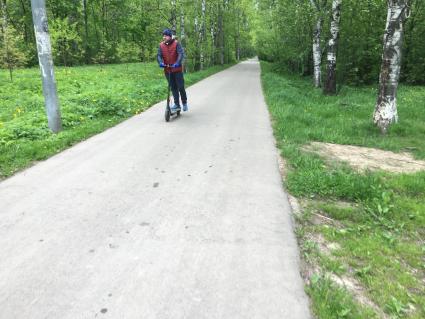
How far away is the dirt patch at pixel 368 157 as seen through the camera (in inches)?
243

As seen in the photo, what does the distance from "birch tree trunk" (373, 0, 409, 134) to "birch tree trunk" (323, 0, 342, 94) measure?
5522mm

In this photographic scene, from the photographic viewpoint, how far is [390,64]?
8258 millimetres

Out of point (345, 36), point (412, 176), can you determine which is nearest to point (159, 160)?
point (412, 176)

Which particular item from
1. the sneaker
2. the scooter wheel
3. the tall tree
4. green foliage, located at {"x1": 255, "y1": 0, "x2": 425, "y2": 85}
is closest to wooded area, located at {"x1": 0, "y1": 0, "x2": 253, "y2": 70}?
green foliage, located at {"x1": 255, "y1": 0, "x2": 425, "y2": 85}

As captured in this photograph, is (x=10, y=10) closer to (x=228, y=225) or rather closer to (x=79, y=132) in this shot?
(x=79, y=132)

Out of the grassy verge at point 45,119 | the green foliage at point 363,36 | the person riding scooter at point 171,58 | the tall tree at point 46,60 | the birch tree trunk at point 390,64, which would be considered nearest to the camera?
the grassy verge at point 45,119

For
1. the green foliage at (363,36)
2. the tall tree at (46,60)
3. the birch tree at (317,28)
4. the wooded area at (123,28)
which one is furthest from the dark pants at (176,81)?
the wooded area at (123,28)

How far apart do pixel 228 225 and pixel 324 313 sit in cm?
156

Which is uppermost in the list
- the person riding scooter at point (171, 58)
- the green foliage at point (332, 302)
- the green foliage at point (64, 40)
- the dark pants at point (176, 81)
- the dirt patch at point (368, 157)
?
the green foliage at point (64, 40)

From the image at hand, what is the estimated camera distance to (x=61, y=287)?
2945 mm

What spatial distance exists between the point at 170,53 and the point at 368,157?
5.57 m

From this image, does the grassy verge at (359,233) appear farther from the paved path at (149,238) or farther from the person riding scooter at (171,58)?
the person riding scooter at (171,58)

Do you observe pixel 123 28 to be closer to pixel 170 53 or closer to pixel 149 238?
pixel 170 53

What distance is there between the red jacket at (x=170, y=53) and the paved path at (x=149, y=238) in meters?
3.51
